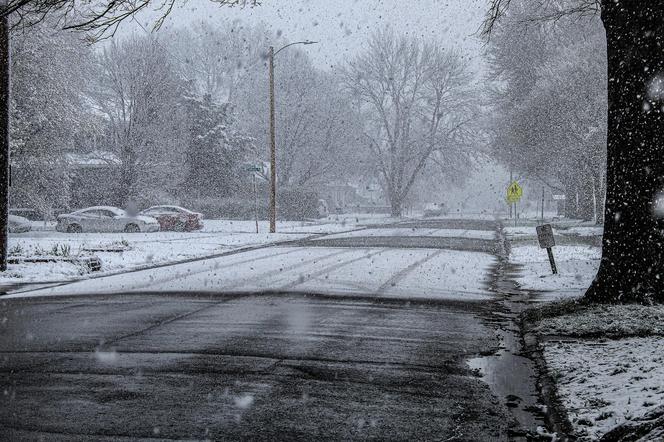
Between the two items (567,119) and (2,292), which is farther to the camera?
(567,119)

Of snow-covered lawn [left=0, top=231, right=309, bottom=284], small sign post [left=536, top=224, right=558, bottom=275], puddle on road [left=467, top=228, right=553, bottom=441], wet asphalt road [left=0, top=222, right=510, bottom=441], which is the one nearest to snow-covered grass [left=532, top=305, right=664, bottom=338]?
puddle on road [left=467, top=228, right=553, bottom=441]

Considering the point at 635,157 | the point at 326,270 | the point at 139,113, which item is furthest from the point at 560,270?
the point at 139,113

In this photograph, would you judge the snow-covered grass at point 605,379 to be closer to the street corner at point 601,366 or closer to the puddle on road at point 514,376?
the street corner at point 601,366

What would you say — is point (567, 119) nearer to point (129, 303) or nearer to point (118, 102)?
point (118, 102)

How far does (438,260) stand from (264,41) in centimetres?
5114

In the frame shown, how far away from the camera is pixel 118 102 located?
43.8 metres

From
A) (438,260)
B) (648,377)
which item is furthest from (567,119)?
(648,377)

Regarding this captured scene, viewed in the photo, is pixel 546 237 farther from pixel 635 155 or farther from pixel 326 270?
pixel 635 155

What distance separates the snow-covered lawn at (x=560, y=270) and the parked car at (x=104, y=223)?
2025 cm

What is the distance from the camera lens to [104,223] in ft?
118

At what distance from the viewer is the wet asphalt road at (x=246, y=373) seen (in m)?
4.79

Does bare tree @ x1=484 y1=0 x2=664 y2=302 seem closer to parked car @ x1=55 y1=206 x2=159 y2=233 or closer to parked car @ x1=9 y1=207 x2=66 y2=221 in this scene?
parked car @ x1=55 y1=206 x2=159 y2=233

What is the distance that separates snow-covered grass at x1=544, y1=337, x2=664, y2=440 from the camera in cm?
470

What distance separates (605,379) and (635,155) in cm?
390
